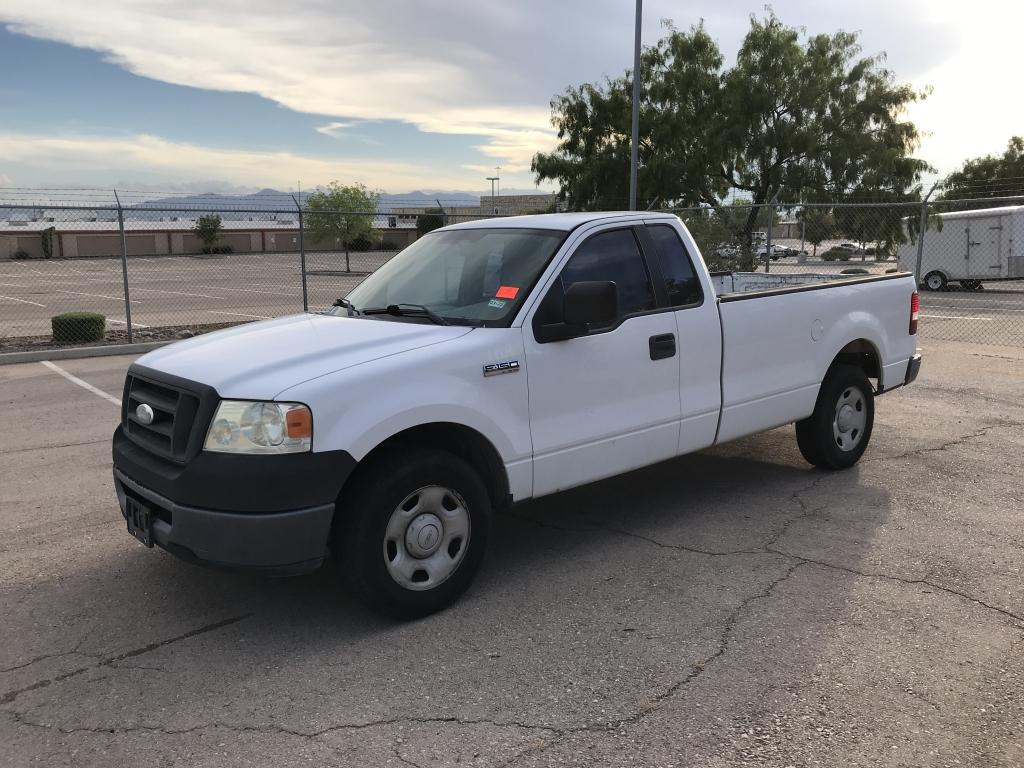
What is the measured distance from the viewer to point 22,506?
573cm

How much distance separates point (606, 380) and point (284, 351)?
65.8 inches

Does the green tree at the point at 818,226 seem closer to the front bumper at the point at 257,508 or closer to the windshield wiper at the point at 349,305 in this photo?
the windshield wiper at the point at 349,305

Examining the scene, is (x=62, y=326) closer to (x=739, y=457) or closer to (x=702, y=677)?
(x=739, y=457)

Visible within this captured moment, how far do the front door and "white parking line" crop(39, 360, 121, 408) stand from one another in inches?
247

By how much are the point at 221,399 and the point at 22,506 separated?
9.80ft

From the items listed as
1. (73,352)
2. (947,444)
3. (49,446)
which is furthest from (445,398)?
(73,352)

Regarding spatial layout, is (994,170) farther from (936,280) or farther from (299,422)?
(299,422)

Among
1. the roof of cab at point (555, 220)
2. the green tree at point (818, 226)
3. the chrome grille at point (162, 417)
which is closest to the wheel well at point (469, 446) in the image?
the chrome grille at point (162, 417)

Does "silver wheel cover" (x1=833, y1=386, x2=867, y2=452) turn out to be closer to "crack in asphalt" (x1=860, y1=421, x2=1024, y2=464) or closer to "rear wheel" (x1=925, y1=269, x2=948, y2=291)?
"crack in asphalt" (x1=860, y1=421, x2=1024, y2=464)

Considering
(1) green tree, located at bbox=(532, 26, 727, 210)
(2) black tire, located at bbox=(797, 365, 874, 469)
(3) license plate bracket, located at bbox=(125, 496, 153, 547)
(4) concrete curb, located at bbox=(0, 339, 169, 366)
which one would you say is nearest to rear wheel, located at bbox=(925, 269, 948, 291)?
(1) green tree, located at bbox=(532, 26, 727, 210)

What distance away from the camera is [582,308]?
4.20 meters

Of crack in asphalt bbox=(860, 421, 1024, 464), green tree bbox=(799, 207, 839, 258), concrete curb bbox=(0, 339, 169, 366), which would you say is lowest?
crack in asphalt bbox=(860, 421, 1024, 464)

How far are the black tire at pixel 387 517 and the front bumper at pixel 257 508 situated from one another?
125 mm

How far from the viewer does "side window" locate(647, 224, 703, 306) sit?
507 cm
